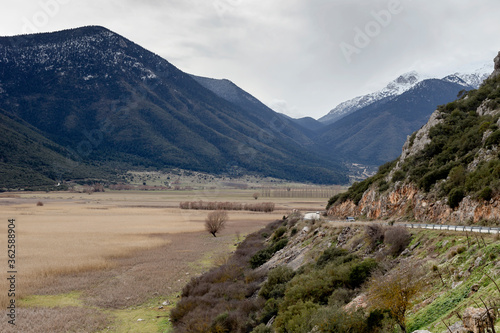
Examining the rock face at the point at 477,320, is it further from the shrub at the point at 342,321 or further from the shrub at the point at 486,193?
the shrub at the point at 486,193

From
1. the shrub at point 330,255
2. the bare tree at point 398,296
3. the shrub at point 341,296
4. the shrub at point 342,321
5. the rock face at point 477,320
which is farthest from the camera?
the shrub at point 330,255

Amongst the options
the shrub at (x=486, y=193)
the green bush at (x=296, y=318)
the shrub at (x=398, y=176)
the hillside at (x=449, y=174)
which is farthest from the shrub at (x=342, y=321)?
the shrub at (x=398, y=176)

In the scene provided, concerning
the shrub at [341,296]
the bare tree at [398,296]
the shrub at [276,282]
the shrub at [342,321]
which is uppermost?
the bare tree at [398,296]

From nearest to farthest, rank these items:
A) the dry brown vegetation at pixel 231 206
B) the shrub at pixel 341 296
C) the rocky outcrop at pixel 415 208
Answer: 1. the shrub at pixel 341 296
2. the rocky outcrop at pixel 415 208
3. the dry brown vegetation at pixel 231 206

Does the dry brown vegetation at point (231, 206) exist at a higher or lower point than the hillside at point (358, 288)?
lower

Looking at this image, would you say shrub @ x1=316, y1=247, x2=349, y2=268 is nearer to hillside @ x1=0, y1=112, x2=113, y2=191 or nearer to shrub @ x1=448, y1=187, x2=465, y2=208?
shrub @ x1=448, y1=187, x2=465, y2=208

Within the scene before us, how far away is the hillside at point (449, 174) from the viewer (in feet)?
75.0

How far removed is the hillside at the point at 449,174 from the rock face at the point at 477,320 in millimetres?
14627

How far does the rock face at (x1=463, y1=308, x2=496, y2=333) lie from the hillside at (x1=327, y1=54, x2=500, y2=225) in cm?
1463

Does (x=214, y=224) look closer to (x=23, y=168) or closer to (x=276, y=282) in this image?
(x=276, y=282)

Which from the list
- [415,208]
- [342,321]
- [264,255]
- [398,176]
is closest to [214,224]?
[264,255]

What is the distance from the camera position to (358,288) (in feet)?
53.3

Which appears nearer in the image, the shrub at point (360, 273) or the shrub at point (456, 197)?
the shrub at point (360, 273)

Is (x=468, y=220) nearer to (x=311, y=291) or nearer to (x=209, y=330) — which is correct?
(x=311, y=291)
